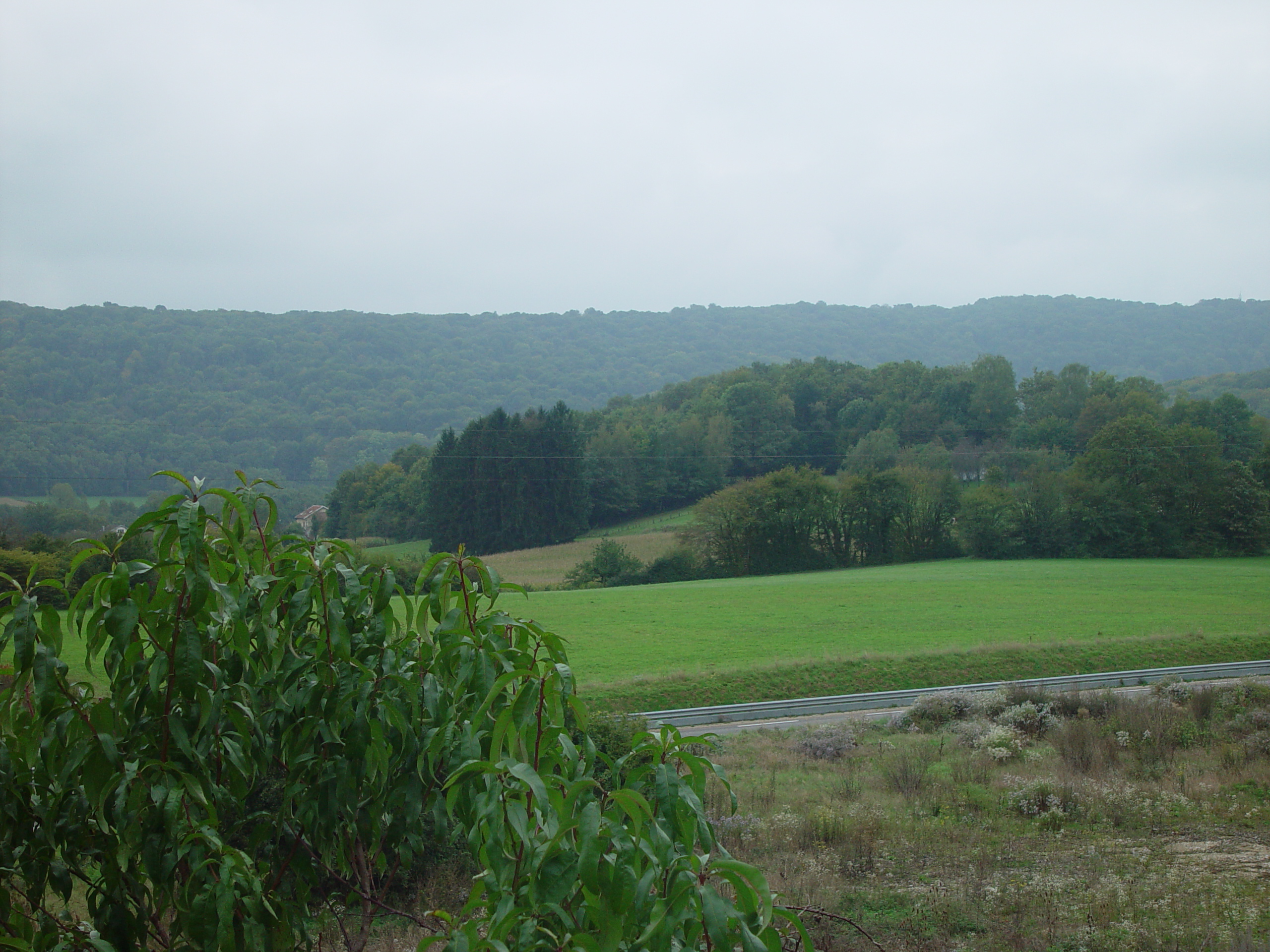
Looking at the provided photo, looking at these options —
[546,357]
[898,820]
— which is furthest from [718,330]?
[898,820]

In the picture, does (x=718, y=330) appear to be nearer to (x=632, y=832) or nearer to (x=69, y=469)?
(x=69, y=469)

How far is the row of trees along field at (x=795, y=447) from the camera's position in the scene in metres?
61.9

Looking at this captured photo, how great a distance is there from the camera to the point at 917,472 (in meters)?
62.8

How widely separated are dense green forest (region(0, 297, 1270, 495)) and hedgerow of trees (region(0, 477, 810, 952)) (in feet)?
39.7

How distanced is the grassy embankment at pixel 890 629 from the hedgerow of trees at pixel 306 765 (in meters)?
18.3

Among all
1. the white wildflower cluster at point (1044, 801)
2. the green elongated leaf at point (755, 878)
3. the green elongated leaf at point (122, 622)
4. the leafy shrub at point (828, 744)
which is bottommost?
the leafy shrub at point (828, 744)

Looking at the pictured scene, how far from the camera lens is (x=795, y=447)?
8350 cm

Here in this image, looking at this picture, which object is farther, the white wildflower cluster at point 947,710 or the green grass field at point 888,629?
the green grass field at point 888,629

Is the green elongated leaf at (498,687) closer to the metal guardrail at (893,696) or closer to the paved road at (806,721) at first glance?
the paved road at (806,721)

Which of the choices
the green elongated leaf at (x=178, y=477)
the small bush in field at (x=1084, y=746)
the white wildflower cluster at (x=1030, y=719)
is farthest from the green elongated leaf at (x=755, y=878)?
the white wildflower cluster at (x=1030, y=719)

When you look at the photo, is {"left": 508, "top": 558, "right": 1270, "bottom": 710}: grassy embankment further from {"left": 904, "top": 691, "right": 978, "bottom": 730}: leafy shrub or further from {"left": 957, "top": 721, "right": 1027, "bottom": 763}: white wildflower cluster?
{"left": 957, "top": 721, "right": 1027, "bottom": 763}: white wildflower cluster

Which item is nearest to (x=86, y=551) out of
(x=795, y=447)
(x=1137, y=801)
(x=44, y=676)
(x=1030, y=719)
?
(x=44, y=676)

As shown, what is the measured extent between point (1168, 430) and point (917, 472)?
1851 cm

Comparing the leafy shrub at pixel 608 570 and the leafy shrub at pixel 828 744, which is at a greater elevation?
the leafy shrub at pixel 828 744
